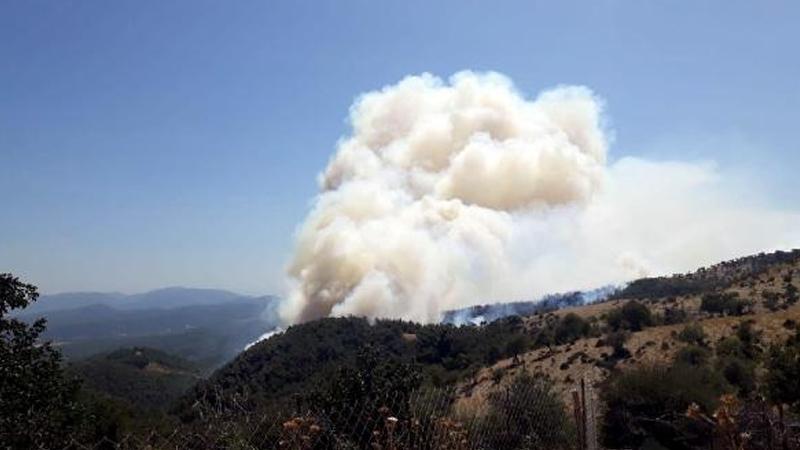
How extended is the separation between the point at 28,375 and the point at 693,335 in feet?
163

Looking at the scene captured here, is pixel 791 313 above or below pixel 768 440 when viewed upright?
above

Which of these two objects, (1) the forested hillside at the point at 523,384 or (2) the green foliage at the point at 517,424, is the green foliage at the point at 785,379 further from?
(2) the green foliage at the point at 517,424

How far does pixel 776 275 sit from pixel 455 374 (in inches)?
1614

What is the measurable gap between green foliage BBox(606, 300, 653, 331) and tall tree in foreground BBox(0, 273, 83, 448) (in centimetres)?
5995

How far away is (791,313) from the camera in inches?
2248

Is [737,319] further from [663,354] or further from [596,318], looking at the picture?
[596,318]

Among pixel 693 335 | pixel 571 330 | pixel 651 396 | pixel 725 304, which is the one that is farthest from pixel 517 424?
A: pixel 571 330

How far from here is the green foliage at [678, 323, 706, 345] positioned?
55.0 m

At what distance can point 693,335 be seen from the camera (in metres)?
56.1

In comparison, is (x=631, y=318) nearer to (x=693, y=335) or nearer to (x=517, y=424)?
(x=693, y=335)

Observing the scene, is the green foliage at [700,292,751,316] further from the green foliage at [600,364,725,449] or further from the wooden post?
the wooden post

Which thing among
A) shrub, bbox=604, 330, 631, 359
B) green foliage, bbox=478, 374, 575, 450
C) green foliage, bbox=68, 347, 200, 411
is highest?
shrub, bbox=604, 330, 631, 359

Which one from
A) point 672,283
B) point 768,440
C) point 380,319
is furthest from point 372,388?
point 672,283

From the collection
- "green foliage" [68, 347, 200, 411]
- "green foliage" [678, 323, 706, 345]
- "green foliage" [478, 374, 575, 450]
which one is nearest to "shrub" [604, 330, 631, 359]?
"green foliage" [678, 323, 706, 345]
